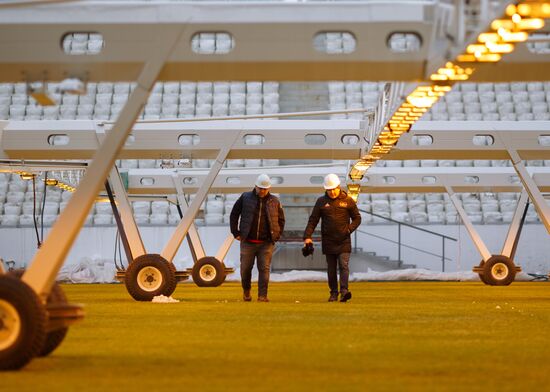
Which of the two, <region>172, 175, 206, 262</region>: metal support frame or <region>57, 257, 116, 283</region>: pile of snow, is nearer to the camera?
<region>172, 175, 206, 262</region>: metal support frame

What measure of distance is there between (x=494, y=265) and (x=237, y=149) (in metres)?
7.08

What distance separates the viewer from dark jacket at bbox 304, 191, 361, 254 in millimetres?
14867

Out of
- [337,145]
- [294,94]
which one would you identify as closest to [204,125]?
[337,145]

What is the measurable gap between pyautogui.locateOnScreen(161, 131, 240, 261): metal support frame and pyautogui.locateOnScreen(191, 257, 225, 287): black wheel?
5990 mm

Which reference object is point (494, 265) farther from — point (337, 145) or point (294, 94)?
point (294, 94)

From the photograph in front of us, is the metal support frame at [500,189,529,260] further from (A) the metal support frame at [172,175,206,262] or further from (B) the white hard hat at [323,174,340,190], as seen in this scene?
(B) the white hard hat at [323,174,340,190]

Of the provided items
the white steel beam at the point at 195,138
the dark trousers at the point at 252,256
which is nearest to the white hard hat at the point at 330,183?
the dark trousers at the point at 252,256

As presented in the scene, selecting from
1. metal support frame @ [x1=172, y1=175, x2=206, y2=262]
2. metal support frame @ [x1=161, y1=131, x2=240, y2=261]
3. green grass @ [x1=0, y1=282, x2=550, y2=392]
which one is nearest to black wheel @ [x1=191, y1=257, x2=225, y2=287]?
metal support frame @ [x1=172, y1=175, x2=206, y2=262]

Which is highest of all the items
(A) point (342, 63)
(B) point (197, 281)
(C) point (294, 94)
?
(C) point (294, 94)

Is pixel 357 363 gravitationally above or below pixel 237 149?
below

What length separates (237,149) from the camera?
1859cm

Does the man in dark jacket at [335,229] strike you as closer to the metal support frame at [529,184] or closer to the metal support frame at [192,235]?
the metal support frame at [529,184]

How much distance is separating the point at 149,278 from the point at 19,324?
8459mm

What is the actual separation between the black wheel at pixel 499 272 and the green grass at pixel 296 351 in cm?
1026
